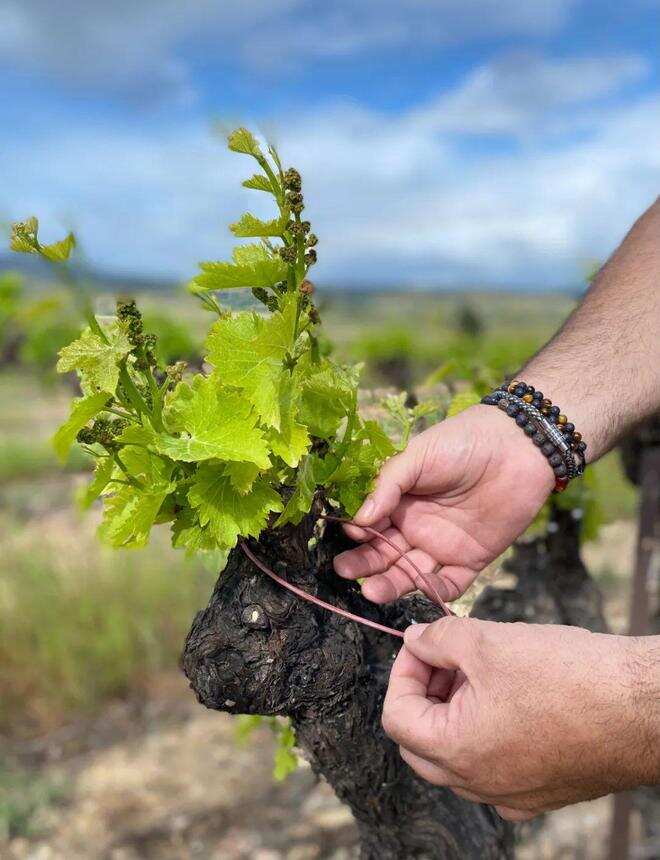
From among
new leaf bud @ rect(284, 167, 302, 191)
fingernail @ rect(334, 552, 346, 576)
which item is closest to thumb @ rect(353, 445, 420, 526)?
fingernail @ rect(334, 552, 346, 576)

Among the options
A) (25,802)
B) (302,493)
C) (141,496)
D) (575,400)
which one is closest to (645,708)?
(302,493)

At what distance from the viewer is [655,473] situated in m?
3.24

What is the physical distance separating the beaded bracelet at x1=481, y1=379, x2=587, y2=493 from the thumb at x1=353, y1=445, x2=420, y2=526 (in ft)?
1.01

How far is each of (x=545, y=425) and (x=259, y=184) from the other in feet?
3.07

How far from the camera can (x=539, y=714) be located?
127cm

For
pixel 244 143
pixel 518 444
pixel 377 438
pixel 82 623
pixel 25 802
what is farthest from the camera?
pixel 82 623

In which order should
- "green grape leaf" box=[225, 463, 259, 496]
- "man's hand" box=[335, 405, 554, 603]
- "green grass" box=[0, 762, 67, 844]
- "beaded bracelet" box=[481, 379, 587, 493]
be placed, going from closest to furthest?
"green grape leaf" box=[225, 463, 259, 496], "man's hand" box=[335, 405, 554, 603], "beaded bracelet" box=[481, 379, 587, 493], "green grass" box=[0, 762, 67, 844]

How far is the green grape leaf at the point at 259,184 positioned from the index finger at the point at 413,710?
831mm

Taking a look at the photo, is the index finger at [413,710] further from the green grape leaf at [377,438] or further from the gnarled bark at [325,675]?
the green grape leaf at [377,438]

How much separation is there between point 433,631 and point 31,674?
3884 mm

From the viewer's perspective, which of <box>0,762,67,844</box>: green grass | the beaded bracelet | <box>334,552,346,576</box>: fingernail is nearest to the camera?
<box>334,552,346,576</box>: fingernail

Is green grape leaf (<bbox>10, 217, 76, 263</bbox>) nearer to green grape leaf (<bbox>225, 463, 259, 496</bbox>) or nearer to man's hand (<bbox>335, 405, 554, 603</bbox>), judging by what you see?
green grape leaf (<bbox>225, 463, 259, 496</bbox>)

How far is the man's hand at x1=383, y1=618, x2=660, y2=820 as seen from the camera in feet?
4.17

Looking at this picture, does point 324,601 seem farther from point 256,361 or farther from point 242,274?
point 242,274
